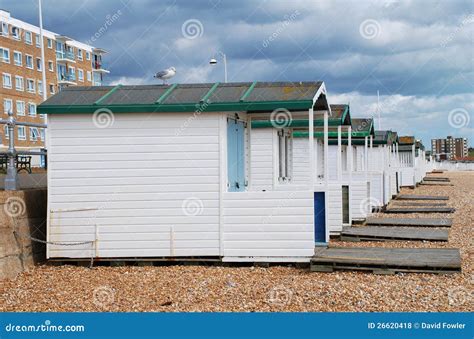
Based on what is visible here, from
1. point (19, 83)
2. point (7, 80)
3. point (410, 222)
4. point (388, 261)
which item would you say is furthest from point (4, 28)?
point (388, 261)

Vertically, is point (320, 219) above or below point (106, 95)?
below

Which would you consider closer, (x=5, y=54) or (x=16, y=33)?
(x=5, y=54)

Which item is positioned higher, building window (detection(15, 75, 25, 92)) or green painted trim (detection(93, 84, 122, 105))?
building window (detection(15, 75, 25, 92))

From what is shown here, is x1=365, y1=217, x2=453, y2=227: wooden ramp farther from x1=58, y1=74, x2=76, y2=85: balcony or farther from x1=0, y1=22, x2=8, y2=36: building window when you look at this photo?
x1=58, y1=74, x2=76, y2=85: balcony

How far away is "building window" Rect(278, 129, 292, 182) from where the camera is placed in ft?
57.0

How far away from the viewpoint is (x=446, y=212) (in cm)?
2330

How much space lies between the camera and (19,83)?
6112 centimetres

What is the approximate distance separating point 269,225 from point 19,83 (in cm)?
5378

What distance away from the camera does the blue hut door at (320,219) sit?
13.5m

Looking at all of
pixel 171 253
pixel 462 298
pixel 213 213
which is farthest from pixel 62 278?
pixel 462 298

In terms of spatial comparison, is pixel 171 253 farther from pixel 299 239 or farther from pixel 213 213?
pixel 299 239

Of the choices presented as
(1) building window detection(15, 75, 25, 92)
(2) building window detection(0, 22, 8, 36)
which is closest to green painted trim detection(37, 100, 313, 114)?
(2) building window detection(0, 22, 8, 36)

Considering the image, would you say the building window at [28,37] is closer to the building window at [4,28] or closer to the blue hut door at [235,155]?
the building window at [4,28]

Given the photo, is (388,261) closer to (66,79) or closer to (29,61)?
(29,61)
